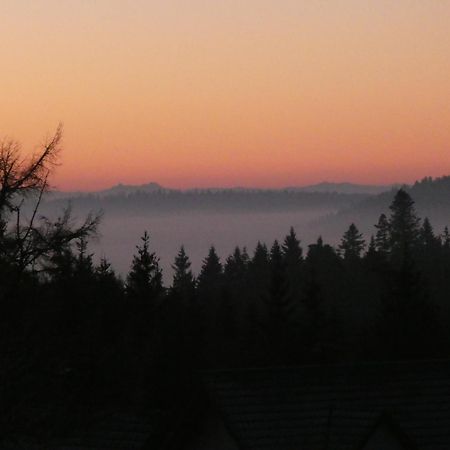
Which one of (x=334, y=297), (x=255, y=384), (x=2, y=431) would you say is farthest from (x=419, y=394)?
(x=334, y=297)

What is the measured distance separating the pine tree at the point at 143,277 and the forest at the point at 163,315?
10 centimetres

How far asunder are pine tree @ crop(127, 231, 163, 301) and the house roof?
160 feet

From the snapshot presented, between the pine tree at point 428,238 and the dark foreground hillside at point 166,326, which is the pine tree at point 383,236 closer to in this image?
→ the dark foreground hillside at point 166,326

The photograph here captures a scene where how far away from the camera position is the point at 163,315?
67938mm

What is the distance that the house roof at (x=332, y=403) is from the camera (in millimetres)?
19078

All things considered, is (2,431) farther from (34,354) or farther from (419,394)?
(419,394)

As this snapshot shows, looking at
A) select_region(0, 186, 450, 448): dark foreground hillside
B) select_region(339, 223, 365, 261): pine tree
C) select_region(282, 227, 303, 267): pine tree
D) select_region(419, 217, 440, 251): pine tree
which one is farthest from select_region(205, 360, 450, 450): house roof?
select_region(339, 223, 365, 261): pine tree

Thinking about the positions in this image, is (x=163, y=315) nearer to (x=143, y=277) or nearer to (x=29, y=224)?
(x=143, y=277)

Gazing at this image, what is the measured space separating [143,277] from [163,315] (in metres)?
3.65

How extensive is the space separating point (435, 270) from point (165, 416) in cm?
13141

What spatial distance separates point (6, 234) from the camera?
59.2 ft

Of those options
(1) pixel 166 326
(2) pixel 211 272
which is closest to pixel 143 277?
(1) pixel 166 326

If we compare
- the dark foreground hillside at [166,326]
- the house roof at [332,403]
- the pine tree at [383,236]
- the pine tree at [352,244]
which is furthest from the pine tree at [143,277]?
the pine tree at [352,244]

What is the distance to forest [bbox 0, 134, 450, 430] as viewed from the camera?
17141 mm
